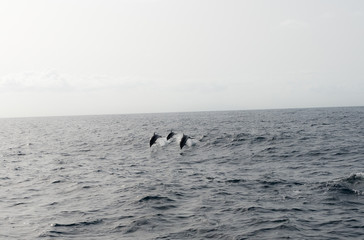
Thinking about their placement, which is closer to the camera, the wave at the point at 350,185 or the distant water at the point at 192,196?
the distant water at the point at 192,196

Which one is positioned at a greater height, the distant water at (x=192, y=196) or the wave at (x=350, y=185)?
the wave at (x=350, y=185)

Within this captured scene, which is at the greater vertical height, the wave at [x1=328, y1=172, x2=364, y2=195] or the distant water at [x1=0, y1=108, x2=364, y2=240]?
the wave at [x1=328, y1=172, x2=364, y2=195]

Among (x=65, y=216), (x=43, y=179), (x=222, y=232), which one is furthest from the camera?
(x=43, y=179)

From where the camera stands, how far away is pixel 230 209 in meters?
15.0

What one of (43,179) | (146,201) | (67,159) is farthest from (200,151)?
(146,201)

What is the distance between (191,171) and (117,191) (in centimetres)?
679

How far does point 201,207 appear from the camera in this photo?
15375 mm

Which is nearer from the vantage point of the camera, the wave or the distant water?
the distant water

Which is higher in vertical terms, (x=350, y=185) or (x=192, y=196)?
(x=350, y=185)

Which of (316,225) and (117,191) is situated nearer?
(316,225)

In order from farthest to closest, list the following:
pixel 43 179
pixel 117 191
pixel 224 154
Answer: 1. pixel 224 154
2. pixel 43 179
3. pixel 117 191

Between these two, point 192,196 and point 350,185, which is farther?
point 350,185

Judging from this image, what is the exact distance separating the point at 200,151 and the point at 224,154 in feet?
11.2

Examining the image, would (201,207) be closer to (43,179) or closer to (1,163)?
(43,179)
